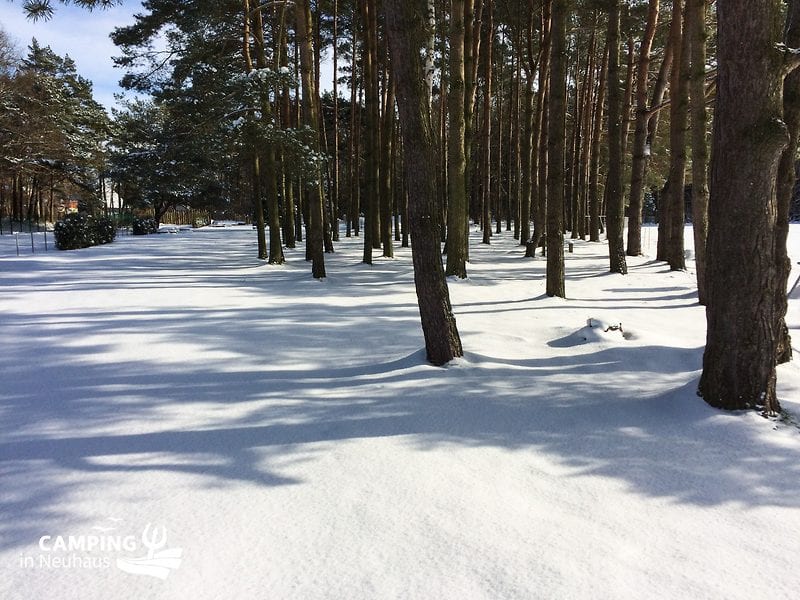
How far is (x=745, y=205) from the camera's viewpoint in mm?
3443

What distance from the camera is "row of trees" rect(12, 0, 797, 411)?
3469 mm

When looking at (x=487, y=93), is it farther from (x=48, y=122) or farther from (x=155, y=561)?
(x=48, y=122)

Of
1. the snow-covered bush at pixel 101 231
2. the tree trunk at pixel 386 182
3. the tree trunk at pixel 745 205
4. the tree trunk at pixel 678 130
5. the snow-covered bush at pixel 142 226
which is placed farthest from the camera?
the snow-covered bush at pixel 142 226

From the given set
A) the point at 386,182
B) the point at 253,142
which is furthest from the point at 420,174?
the point at 386,182

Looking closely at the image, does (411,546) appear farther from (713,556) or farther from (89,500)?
(89,500)

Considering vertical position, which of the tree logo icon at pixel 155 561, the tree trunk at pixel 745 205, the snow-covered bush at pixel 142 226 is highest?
the snow-covered bush at pixel 142 226

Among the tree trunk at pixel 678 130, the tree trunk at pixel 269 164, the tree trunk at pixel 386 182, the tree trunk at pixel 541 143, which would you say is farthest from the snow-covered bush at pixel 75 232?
the tree trunk at pixel 678 130

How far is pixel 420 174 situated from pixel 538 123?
48.9 ft

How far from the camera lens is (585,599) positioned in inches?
77.3

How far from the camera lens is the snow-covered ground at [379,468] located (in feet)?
6.95

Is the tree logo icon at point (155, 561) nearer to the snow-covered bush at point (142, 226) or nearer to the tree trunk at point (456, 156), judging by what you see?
the tree trunk at point (456, 156)

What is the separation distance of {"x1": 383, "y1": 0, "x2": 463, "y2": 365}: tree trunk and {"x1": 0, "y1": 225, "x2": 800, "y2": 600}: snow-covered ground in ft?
1.25

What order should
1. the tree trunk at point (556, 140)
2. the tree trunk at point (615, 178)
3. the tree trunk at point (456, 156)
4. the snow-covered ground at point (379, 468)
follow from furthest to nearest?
the tree trunk at point (615, 178) → the tree trunk at point (456, 156) → the tree trunk at point (556, 140) → the snow-covered ground at point (379, 468)

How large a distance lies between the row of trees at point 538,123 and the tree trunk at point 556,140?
35 millimetres
